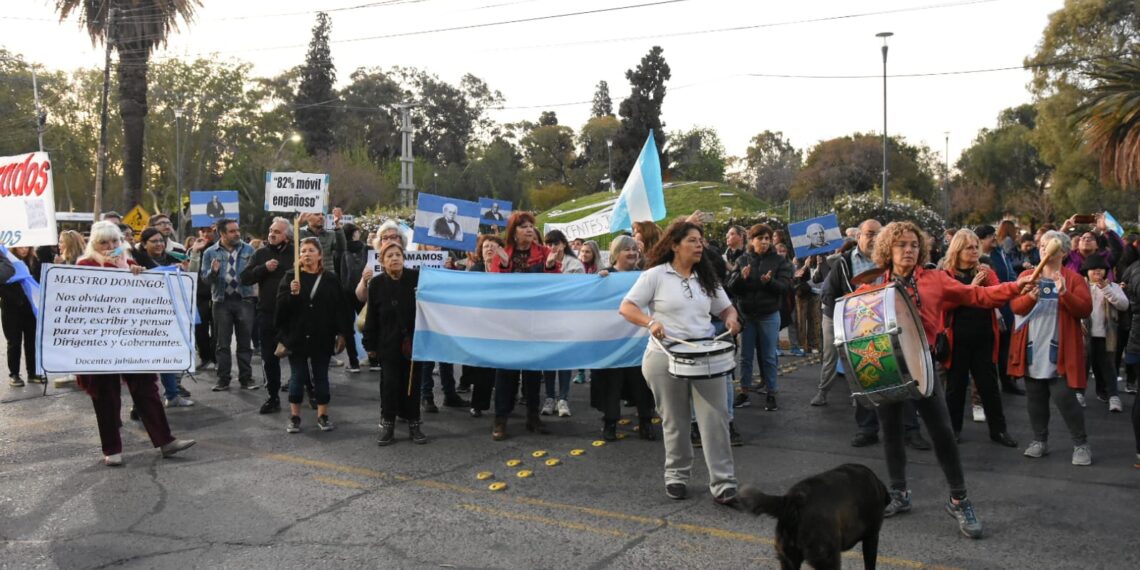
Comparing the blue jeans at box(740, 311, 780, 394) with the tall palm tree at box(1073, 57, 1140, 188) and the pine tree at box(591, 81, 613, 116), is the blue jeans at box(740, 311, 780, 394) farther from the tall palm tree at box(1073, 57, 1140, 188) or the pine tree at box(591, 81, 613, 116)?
the pine tree at box(591, 81, 613, 116)

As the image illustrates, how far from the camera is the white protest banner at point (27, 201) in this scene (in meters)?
8.22

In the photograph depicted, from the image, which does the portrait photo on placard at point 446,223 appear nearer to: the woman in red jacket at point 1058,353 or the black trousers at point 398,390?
the black trousers at point 398,390

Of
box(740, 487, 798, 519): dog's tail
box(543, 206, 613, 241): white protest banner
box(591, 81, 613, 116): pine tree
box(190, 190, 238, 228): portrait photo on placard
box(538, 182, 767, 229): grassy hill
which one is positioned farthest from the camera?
box(591, 81, 613, 116): pine tree

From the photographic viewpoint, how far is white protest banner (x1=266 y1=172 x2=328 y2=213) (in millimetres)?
11078

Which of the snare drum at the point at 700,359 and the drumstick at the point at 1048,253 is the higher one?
the drumstick at the point at 1048,253

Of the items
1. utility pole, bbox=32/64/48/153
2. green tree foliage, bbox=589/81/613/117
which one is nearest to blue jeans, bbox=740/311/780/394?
utility pole, bbox=32/64/48/153

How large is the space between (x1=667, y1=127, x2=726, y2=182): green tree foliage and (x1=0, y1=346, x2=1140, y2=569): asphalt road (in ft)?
253

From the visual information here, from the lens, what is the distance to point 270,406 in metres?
8.88

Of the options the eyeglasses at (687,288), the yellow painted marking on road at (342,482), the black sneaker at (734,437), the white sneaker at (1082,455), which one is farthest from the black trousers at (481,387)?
the white sneaker at (1082,455)

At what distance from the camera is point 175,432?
804 cm

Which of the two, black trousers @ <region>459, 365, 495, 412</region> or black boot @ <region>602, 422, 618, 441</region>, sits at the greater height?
black trousers @ <region>459, 365, 495, 412</region>

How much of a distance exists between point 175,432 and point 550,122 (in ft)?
301

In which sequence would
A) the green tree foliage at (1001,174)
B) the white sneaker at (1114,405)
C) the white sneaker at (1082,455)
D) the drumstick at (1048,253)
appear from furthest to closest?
the green tree foliage at (1001,174) < the white sneaker at (1114,405) < the white sneaker at (1082,455) < the drumstick at (1048,253)

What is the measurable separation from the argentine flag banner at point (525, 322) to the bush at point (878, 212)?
736 inches
